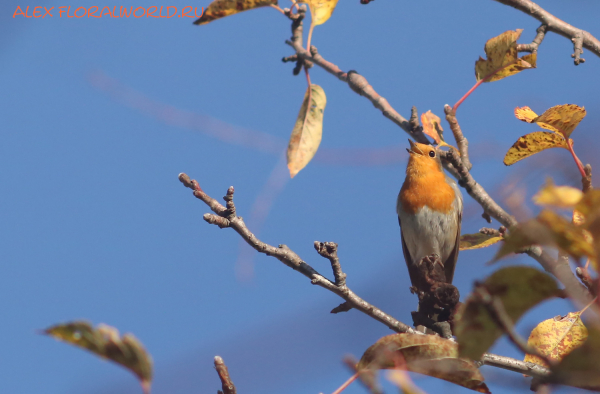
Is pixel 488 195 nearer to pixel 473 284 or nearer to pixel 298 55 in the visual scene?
pixel 298 55

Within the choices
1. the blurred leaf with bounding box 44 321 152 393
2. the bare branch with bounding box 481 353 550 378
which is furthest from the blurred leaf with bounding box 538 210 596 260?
the bare branch with bounding box 481 353 550 378

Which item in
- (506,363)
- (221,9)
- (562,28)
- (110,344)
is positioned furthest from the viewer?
(562,28)

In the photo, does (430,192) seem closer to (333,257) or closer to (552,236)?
(333,257)

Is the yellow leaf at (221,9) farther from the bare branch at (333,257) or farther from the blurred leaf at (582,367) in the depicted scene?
the blurred leaf at (582,367)

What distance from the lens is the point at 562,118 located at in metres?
2.42

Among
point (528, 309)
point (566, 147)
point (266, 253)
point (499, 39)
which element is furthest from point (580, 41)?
point (528, 309)

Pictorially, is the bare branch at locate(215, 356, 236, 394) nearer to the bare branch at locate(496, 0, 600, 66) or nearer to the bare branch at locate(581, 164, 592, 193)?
the bare branch at locate(581, 164, 592, 193)

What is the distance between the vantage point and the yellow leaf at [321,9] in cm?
319

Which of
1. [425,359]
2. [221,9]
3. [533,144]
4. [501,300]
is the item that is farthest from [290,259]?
[501,300]

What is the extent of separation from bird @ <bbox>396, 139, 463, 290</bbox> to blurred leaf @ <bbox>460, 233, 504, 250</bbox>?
2446mm

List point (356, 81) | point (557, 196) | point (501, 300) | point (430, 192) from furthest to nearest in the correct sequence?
1. point (430, 192)
2. point (356, 81)
3. point (501, 300)
4. point (557, 196)

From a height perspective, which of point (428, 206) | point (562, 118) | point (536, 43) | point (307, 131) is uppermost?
point (428, 206)

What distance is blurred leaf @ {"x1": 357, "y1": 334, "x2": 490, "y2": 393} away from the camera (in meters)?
1.50

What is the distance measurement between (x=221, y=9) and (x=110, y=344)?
2.23 m
